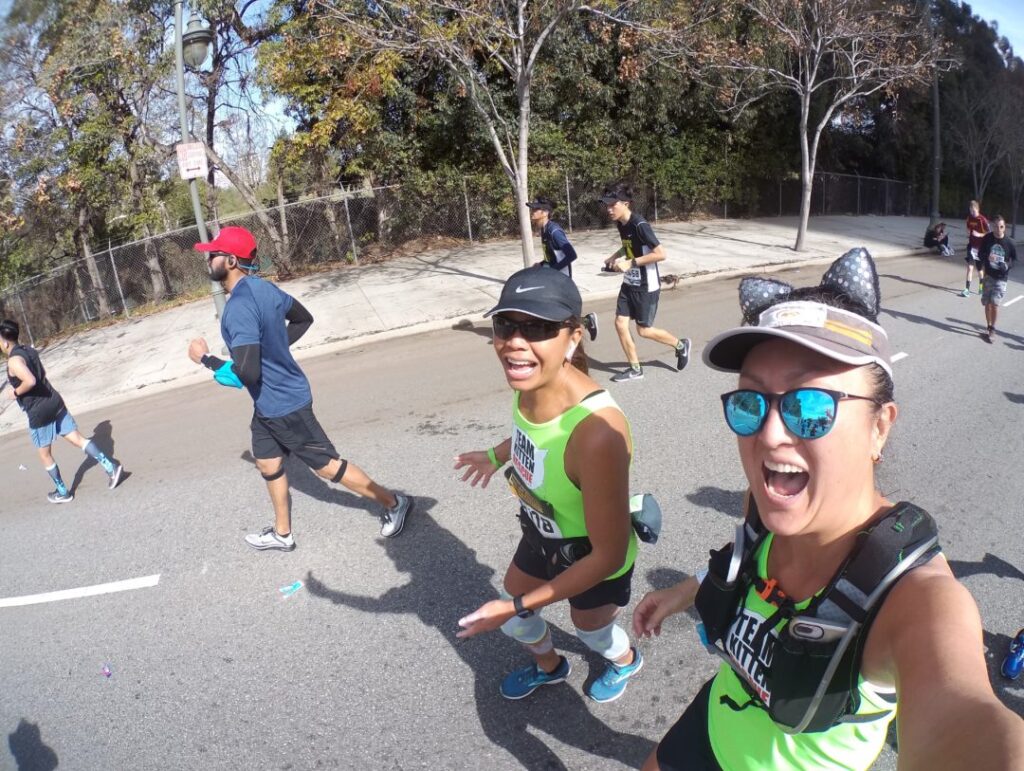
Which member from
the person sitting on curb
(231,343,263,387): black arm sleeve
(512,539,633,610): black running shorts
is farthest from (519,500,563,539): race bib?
the person sitting on curb

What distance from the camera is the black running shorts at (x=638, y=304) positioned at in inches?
277

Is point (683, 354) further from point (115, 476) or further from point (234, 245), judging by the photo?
point (115, 476)

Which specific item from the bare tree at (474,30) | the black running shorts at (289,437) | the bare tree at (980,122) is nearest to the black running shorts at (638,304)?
the black running shorts at (289,437)

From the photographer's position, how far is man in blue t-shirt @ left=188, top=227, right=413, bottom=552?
12.4ft

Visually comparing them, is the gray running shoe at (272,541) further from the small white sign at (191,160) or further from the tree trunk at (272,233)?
the tree trunk at (272,233)

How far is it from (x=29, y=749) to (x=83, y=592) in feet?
4.57

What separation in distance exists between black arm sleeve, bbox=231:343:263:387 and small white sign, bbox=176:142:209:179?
8.20m

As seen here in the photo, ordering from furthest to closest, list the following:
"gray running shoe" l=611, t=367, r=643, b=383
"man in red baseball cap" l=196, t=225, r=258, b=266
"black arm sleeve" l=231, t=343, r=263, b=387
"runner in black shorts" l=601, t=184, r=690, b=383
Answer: "gray running shoe" l=611, t=367, r=643, b=383, "runner in black shorts" l=601, t=184, r=690, b=383, "man in red baseball cap" l=196, t=225, r=258, b=266, "black arm sleeve" l=231, t=343, r=263, b=387

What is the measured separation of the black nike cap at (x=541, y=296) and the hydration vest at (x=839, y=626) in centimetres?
107

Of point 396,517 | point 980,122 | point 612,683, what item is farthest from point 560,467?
point 980,122

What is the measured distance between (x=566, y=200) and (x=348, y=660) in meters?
17.9

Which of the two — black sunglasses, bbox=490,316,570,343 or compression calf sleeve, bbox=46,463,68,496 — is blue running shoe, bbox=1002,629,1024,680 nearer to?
black sunglasses, bbox=490,316,570,343

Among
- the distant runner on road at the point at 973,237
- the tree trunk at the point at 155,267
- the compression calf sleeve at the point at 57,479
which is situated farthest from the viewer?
the tree trunk at the point at 155,267

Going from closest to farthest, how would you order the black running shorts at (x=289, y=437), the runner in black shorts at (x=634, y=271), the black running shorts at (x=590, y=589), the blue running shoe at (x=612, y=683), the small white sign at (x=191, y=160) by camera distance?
the black running shorts at (x=590, y=589)
the blue running shoe at (x=612, y=683)
the black running shorts at (x=289, y=437)
the runner in black shorts at (x=634, y=271)
the small white sign at (x=191, y=160)
